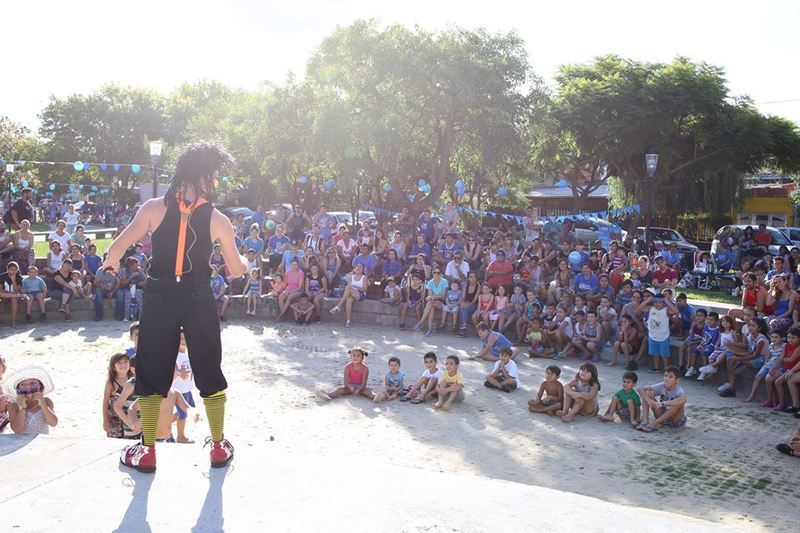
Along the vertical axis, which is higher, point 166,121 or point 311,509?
point 166,121

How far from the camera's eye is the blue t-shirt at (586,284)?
42.4 feet

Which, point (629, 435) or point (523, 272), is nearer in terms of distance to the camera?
point (629, 435)

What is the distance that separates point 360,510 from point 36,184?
39509 millimetres

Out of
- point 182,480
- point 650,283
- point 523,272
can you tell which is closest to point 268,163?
point 523,272

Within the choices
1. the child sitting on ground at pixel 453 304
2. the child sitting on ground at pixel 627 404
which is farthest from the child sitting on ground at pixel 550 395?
the child sitting on ground at pixel 453 304

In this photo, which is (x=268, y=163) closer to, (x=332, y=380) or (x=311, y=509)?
(x=332, y=380)

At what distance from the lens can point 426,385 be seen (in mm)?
8875

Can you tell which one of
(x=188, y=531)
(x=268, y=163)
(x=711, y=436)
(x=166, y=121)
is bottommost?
(x=711, y=436)

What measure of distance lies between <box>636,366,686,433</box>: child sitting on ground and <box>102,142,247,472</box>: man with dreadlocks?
5.67 m

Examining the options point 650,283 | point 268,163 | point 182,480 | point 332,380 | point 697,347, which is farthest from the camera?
point 268,163

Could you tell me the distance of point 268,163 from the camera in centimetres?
1941

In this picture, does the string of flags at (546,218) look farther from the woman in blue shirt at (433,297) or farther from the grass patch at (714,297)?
the woman in blue shirt at (433,297)

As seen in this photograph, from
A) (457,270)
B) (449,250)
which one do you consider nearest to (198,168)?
(457,270)

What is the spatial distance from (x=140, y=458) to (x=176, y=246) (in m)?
1.03
